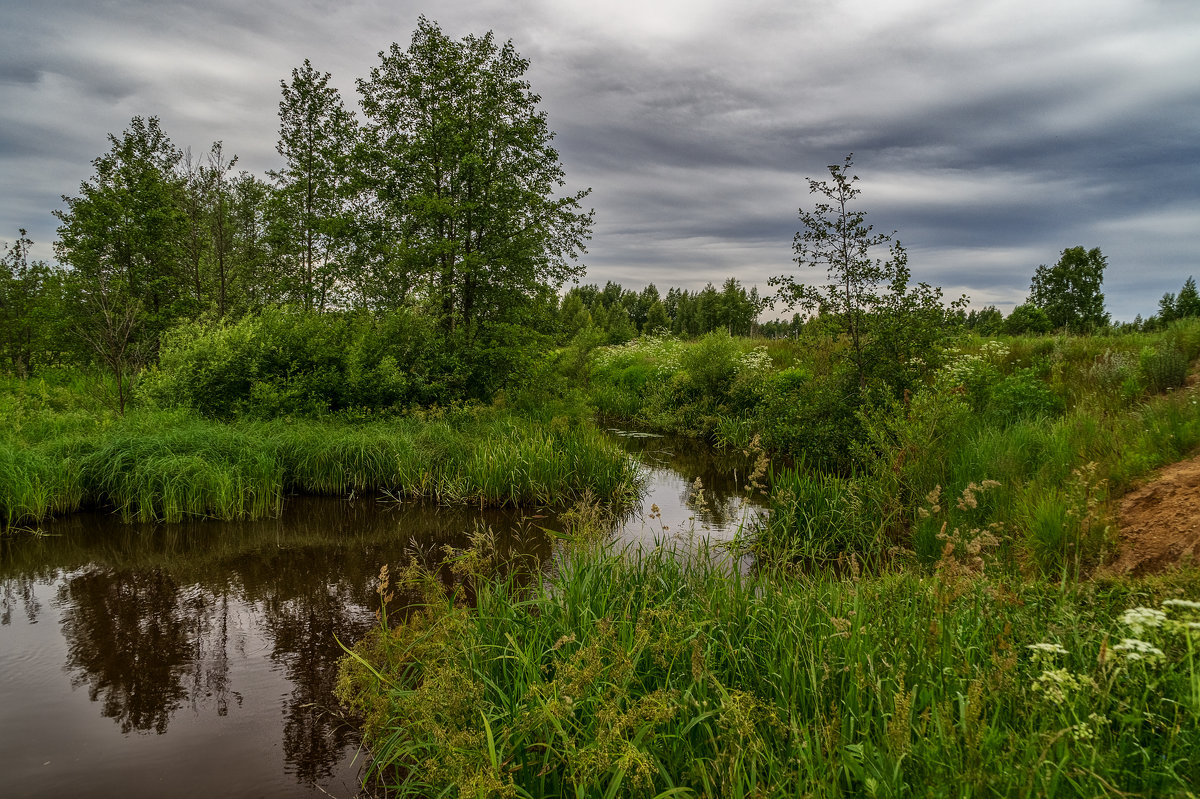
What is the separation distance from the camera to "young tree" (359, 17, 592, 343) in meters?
15.9

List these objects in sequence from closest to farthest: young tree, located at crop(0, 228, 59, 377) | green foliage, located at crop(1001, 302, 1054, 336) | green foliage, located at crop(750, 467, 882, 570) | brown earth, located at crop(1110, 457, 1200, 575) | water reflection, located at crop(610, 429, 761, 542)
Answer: brown earth, located at crop(1110, 457, 1200, 575)
green foliage, located at crop(750, 467, 882, 570)
water reflection, located at crop(610, 429, 761, 542)
young tree, located at crop(0, 228, 59, 377)
green foliage, located at crop(1001, 302, 1054, 336)

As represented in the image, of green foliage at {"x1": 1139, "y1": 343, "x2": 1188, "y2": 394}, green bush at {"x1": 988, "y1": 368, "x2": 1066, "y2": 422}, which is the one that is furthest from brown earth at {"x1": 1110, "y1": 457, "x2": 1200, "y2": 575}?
green foliage at {"x1": 1139, "y1": 343, "x2": 1188, "y2": 394}

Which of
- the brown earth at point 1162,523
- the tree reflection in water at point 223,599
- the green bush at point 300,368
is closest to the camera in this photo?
the brown earth at point 1162,523

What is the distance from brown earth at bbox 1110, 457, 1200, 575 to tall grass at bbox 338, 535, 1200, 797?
2.98 feet

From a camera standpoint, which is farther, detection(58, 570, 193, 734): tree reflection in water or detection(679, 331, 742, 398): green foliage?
detection(679, 331, 742, 398): green foliage

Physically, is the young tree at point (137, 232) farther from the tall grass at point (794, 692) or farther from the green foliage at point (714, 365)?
the tall grass at point (794, 692)

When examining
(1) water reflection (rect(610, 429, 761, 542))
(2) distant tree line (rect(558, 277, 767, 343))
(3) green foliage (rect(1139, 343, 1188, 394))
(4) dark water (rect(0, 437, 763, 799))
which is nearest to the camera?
(4) dark water (rect(0, 437, 763, 799))

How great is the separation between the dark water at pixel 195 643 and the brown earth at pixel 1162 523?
11.0 ft

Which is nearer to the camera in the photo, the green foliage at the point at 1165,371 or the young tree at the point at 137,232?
the green foliage at the point at 1165,371

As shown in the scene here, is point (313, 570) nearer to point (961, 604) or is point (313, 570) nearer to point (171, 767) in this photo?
point (171, 767)

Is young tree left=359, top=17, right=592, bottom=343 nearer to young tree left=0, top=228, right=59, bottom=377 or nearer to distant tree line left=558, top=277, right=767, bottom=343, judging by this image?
young tree left=0, top=228, right=59, bottom=377

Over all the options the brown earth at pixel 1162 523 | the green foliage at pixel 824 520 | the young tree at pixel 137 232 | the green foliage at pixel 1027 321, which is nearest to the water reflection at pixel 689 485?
the green foliage at pixel 824 520

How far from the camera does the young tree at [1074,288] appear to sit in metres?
35.5

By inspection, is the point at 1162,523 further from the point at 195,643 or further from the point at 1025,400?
the point at 195,643
